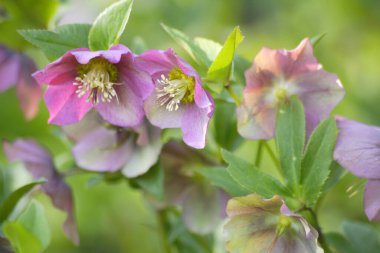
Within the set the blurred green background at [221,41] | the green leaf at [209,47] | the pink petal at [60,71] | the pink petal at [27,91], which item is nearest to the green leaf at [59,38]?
the pink petal at [60,71]

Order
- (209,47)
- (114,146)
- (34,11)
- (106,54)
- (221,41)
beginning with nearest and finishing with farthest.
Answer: (106,54), (209,47), (114,146), (34,11), (221,41)

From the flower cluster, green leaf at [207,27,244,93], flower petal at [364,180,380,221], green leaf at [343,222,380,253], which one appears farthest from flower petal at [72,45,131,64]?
green leaf at [343,222,380,253]

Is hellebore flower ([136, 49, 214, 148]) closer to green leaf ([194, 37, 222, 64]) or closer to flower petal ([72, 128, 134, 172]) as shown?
green leaf ([194, 37, 222, 64])

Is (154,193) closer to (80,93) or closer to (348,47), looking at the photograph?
(80,93)

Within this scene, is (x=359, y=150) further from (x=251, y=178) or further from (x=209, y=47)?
(x=209, y=47)

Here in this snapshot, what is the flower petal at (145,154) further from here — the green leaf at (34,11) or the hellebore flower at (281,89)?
the green leaf at (34,11)

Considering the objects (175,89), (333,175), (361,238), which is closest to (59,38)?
(175,89)

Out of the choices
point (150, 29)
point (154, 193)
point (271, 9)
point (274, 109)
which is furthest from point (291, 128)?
point (271, 9)
